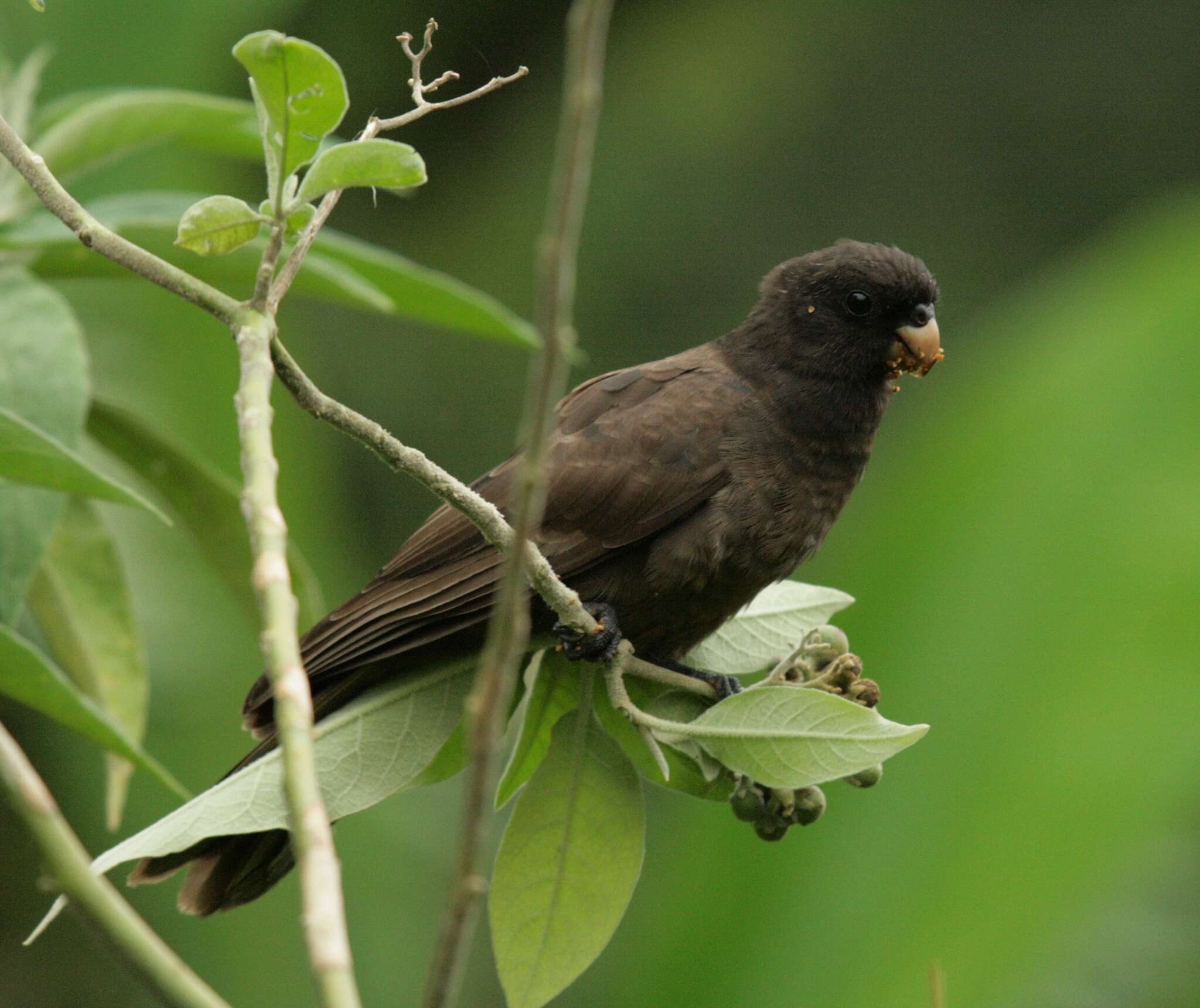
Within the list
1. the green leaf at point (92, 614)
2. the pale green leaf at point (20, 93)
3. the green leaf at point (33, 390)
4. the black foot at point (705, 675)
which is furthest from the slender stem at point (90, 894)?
the pale green leaf at point (20, 93)

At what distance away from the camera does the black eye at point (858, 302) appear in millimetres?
3062

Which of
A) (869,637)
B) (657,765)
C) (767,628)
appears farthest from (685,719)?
(869,637)

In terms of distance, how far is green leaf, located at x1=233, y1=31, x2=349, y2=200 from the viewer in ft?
4.96

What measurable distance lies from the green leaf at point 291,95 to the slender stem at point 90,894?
773 mm

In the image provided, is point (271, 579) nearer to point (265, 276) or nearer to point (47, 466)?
point (265, 276)

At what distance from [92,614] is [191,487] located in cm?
31

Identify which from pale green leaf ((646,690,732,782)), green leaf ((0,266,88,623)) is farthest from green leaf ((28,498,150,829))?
pale green leaf ((646,690,732,782))

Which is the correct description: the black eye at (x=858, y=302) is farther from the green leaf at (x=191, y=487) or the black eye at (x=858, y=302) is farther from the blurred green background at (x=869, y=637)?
the green leaf at (x=191, y=487)

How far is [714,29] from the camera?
7.53 m

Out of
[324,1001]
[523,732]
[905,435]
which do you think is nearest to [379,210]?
[905,435]

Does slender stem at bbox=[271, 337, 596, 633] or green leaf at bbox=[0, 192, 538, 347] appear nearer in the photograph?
slender stem at bbox=[271, 337, 596, 633]

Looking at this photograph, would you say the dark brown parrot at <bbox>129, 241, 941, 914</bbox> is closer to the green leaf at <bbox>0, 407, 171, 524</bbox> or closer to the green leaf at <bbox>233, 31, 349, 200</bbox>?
the green leaf at <bbox>0, 407, 171, 524</bbox>

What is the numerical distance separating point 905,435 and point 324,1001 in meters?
5.45

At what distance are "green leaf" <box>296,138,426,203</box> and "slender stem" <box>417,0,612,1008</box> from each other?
51cm
